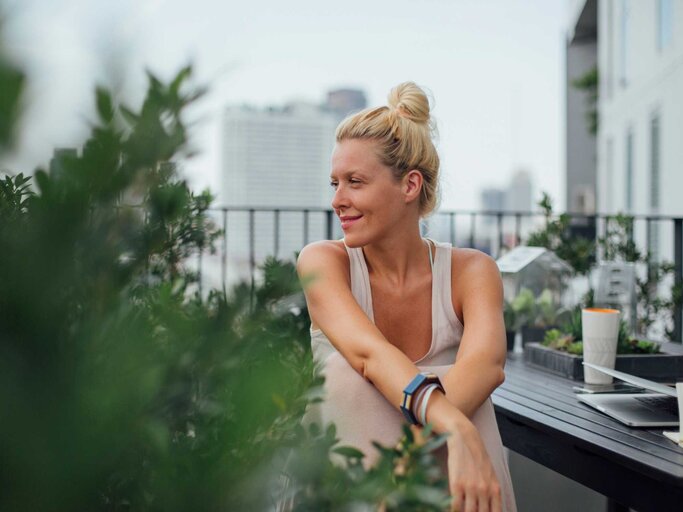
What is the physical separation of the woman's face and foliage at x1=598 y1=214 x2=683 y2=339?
3.22m

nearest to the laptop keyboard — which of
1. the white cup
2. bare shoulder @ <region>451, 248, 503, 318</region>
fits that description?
the white cup

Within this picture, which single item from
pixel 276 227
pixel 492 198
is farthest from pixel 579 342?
pixel 492 198

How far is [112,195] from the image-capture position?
46 cm

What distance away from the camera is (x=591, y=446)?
1.53 meters

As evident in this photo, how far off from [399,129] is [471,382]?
0.65m

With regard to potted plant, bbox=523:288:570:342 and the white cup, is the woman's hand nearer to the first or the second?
the white cup

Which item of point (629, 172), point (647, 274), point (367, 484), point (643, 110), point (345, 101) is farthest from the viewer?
point (629, 172)

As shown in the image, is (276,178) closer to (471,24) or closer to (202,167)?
(202,167)

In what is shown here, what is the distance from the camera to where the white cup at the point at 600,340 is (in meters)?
2.10

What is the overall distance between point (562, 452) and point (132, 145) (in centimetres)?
145

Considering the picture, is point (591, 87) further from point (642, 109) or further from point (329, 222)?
point (329, 222)

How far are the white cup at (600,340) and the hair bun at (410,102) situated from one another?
0.70 m

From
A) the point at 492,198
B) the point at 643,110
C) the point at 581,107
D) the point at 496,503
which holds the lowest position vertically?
the point at 496,503

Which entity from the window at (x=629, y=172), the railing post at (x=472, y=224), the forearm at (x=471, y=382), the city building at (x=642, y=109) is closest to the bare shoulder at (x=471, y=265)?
the forearm at (x=471, y=382)
